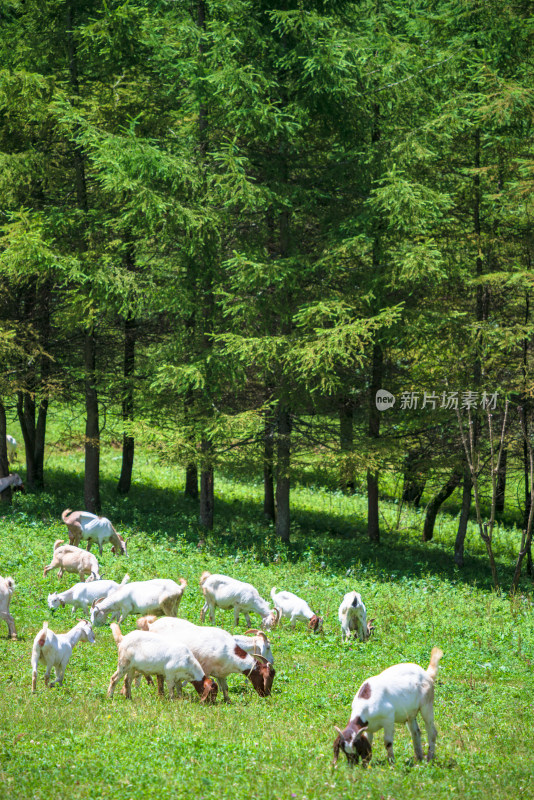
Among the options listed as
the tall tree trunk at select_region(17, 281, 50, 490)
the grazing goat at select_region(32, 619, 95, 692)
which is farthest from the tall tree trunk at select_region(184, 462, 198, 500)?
the grazing goat at select_region(32, 619, 95, 692)

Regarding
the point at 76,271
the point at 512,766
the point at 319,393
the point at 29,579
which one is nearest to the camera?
the point at 512,766

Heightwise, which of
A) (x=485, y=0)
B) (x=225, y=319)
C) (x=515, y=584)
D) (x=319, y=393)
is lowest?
(x=515, y=584)

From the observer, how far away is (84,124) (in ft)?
63.5

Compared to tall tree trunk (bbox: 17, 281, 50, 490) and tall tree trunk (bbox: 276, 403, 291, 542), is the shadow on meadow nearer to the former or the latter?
tall tree trunk (bbox: 276, 403, 291, 542)

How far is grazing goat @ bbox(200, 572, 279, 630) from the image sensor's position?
12.8m

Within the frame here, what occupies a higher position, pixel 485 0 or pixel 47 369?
pixel 485 0

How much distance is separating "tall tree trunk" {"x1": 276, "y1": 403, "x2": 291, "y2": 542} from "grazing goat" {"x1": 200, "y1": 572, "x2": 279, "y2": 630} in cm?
687

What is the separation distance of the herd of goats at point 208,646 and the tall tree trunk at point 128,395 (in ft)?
23.2

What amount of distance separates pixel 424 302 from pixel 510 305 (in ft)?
9.31

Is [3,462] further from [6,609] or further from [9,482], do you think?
[6,609]

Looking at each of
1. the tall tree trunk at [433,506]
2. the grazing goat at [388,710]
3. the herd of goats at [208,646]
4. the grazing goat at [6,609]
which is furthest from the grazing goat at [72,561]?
the tall tree trunk at [433,506]

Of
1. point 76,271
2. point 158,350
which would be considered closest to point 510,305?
point 158,350

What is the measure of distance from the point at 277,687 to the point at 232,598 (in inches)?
101

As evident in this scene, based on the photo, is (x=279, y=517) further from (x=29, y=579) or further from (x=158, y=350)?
(x=29, y=579)
